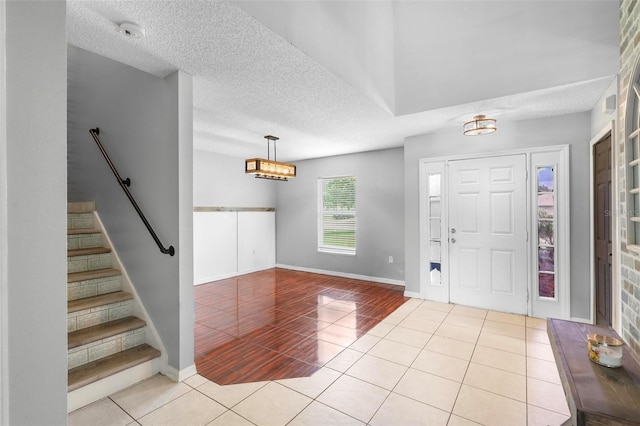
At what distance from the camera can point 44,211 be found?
3.65ft

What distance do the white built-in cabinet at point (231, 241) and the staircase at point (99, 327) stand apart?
7.65 ft

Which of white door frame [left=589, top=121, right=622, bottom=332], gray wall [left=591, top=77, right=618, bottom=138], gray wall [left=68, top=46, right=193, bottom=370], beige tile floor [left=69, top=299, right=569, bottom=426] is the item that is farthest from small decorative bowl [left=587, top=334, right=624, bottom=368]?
gray wall [left=68, top=46, right=193, bottom=370]

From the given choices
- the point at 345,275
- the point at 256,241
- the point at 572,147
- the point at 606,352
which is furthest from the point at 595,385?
the point at 256,241

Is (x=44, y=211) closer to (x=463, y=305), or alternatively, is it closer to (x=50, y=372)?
(x=50, y=372)

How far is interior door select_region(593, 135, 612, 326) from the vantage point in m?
2.91

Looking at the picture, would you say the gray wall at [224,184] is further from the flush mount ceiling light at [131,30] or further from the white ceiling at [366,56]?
the flush mount ceiling light at [131,30]

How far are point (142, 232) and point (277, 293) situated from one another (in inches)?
103

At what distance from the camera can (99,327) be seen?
2.47m

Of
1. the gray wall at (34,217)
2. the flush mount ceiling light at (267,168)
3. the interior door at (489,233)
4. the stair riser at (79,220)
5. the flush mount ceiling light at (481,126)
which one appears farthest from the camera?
the flush mount ceiling light at (267,168)

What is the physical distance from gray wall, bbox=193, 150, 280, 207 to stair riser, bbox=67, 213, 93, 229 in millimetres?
2140

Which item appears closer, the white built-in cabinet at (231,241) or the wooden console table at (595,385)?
the wooden console table at (595,385)

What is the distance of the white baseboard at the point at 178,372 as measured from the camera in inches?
94.0

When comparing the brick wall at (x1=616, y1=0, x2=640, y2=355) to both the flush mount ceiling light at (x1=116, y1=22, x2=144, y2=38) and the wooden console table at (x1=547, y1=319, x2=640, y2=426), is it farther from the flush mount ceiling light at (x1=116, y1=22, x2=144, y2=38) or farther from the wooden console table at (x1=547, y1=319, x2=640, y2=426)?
the flush mount ceiling light at (x1=116, y1=22, x2=144, y2=38)

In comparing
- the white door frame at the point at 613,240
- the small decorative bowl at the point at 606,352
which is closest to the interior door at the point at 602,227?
the white door frame at the point at 613,240
